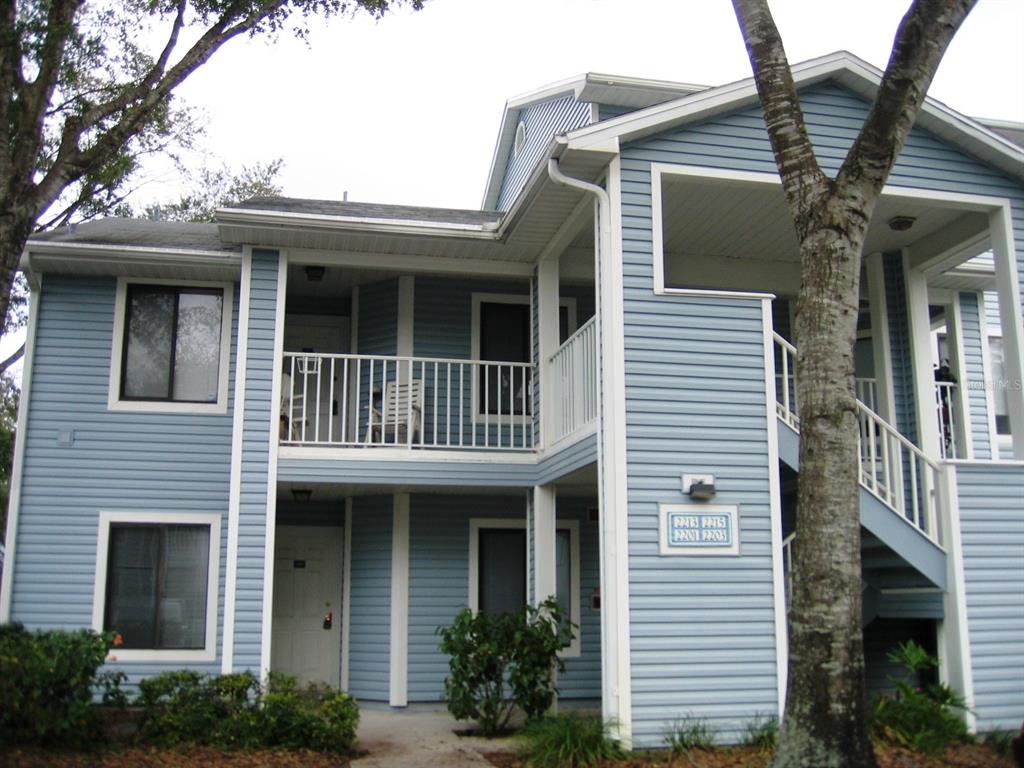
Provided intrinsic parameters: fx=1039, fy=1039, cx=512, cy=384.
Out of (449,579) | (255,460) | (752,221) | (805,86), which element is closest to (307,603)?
(449,579)

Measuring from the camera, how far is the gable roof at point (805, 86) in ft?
31.6

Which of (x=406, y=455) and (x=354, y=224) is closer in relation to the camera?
(x=354, y=224)

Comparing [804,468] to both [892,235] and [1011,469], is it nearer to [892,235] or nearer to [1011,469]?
[1011,469]

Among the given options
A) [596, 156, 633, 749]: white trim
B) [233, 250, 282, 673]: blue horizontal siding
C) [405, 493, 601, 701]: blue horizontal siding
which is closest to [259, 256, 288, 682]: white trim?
[233, 250, 282, 673]: blue horizontal siding

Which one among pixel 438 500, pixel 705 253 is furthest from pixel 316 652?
pixel 705 253

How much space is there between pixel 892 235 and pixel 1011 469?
125 inches

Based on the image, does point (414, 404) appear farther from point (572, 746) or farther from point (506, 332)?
point (572, 746)

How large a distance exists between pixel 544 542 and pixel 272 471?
3.17 m

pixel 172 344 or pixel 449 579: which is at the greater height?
pixel 172 344

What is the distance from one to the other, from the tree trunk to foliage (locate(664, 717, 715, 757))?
Result: 6.78 ft

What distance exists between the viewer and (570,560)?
13.4 metres

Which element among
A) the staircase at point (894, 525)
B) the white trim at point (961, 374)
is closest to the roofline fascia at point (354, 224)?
the staircase at point (894, 525)

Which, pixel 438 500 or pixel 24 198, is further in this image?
pixel 438 500

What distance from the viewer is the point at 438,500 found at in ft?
43.5
